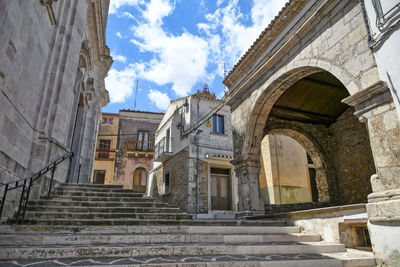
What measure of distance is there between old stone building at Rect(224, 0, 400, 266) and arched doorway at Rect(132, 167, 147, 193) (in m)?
14.0

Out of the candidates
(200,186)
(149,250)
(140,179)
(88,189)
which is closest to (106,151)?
(140,179)

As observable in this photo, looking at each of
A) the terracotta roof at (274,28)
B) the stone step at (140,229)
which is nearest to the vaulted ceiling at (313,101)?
the terracotta roof at (274,28)

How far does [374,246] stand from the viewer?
3.78 meters

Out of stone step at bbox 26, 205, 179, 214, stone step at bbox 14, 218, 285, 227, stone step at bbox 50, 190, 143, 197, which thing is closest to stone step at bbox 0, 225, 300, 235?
stone step at bbox 14, 218, 285, 227

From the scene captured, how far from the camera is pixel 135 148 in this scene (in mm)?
21500

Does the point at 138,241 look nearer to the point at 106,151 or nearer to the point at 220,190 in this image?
the point at 220,190

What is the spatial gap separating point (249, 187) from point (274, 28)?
447cm

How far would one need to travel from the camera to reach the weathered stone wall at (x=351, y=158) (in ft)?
27.4

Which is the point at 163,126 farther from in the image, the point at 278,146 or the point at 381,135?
the point at 381,135

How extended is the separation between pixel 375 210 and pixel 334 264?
997 mm

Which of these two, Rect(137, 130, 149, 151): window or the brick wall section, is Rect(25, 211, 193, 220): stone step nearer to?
the brick wall section

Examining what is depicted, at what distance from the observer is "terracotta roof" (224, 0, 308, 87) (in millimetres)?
6293

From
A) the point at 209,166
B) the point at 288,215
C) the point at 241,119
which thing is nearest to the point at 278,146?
the point at 209,166

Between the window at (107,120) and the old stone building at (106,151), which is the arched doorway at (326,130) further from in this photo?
the window at (107,120)
